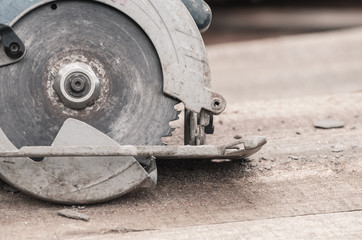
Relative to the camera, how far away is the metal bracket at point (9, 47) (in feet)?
9.40

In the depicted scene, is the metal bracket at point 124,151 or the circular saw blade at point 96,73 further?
the circular saw blade at point 96,73

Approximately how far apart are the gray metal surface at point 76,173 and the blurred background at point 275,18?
6657 millimetres

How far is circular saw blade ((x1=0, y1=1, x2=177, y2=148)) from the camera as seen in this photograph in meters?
2.92

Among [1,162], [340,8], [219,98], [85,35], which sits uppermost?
[340,8]

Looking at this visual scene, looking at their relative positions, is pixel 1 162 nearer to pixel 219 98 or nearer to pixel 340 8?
pixel 219 98

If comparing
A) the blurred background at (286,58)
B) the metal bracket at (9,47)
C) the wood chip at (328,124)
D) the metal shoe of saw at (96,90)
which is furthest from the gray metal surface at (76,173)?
the blurred background at (286,58)

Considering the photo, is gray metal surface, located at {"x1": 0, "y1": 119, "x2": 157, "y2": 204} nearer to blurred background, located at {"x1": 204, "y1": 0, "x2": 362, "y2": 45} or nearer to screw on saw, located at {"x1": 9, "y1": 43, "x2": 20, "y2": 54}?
screw on saw, located at {"x1": 9, "y1": 43, "x2": 20, "y2": 54}

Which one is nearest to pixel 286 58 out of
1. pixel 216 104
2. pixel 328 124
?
pixel 328 124

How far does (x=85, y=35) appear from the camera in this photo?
2973mm

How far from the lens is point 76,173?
9.56ft

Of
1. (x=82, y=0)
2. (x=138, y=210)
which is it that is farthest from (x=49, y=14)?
(x=138, y=210)

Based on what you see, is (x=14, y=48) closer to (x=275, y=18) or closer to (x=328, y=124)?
(x=328, y=124)

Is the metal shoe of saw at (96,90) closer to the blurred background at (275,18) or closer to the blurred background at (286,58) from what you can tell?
the blurred background at (286,58)

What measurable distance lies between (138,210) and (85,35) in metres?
0.76
